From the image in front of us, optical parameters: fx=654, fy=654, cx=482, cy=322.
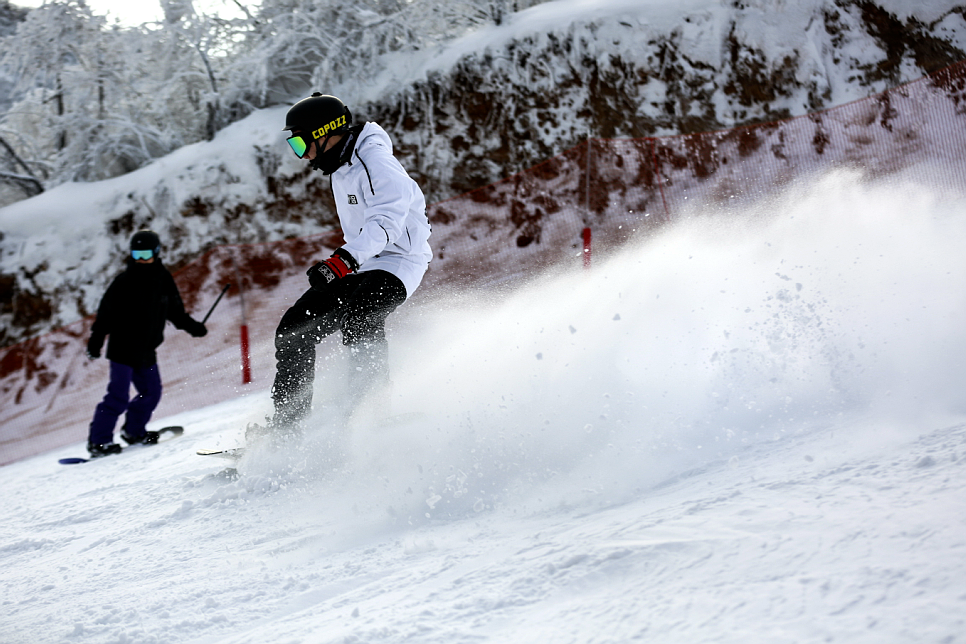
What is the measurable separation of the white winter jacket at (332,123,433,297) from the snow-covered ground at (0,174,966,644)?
626 mm

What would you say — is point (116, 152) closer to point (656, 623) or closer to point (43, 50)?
point (43, 50)

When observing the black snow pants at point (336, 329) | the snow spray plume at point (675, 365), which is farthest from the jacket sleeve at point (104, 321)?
the snow spray plume at point (675, 365)

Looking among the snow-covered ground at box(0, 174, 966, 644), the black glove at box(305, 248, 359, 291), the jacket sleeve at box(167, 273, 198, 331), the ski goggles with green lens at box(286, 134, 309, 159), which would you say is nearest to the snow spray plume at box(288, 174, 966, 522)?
the snow-covered ground at box(0, 174, 966, 644)

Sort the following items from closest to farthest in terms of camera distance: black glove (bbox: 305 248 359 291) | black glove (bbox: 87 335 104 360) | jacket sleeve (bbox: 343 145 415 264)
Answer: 1. black glove (bbox: 305 248 359 291)
2. jacket sleeve (bbox: 343 145 415 264)
3. black glove (bbox: 87 335 104 360)

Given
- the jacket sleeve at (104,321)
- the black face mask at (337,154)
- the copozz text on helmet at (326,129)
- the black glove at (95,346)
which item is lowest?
the black glove at (95,346)

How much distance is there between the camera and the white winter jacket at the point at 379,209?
3129mm

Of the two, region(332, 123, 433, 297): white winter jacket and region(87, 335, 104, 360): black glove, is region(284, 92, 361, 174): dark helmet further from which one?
region(87, 335, 104, 360): black glove

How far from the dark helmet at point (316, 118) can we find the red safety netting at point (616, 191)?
4485 mm

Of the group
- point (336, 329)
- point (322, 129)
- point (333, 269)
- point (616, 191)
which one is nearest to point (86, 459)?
point (336, 329)

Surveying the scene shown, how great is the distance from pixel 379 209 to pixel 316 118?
0.57 m

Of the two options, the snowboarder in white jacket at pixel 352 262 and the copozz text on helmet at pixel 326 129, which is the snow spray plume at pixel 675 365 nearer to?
the snowboarder in white jacket at pixel 352 262

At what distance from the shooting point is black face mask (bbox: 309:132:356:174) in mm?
3277

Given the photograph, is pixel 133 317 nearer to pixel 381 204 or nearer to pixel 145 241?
pixel 145 241

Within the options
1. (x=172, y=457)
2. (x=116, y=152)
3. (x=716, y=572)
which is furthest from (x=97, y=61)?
(x=716, y=572)
